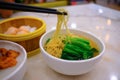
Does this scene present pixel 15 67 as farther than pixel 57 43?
No

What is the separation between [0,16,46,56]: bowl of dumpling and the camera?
0.56 m

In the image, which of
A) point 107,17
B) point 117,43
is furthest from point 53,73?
point 107,17

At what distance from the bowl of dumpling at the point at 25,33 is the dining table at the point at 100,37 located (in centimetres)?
6

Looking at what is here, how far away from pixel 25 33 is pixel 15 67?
0.61 feet

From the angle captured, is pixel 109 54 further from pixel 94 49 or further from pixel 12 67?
pixel 12 67

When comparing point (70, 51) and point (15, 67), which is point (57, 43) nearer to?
point (70, 51)

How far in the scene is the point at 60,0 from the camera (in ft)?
5.76

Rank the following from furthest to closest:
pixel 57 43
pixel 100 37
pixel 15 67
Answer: pixel 100 37, pixel 57 43, pixel 15 67

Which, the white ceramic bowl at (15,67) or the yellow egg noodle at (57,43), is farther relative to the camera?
the yellow egg noodle at (57,43)

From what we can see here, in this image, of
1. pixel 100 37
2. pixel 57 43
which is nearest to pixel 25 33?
pixel 57 43

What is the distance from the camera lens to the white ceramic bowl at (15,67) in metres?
0.41

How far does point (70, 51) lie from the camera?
515 mm

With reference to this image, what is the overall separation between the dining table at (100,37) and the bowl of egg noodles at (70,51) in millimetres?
57

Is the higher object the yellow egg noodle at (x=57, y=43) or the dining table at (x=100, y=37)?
the yellow egg noodle at (x=57, y=43)
